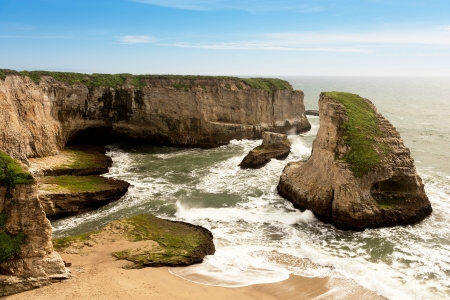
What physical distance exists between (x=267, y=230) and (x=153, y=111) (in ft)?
79.3

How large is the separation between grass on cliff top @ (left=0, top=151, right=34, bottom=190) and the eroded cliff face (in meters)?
15.4

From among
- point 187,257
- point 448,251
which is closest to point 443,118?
point 448,251

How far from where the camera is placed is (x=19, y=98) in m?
28.6

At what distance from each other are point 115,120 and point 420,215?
97.1 feet

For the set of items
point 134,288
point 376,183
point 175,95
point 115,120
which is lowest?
point 134,288

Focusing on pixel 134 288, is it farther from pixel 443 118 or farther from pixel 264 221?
pixel 443 118

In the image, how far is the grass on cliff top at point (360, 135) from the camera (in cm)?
2050

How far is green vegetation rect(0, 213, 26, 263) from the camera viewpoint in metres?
12.6

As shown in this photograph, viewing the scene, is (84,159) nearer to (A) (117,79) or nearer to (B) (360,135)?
(A) (117,79)

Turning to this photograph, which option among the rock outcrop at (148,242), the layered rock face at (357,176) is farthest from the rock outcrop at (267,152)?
the rock outcrop at (148,242)

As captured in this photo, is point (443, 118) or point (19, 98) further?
point (443, 118)

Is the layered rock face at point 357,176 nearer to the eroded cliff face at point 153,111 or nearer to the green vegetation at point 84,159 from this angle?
the green vegetation at point 84,159

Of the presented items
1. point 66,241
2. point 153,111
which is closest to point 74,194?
point 66,241

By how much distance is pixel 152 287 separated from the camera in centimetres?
1354
